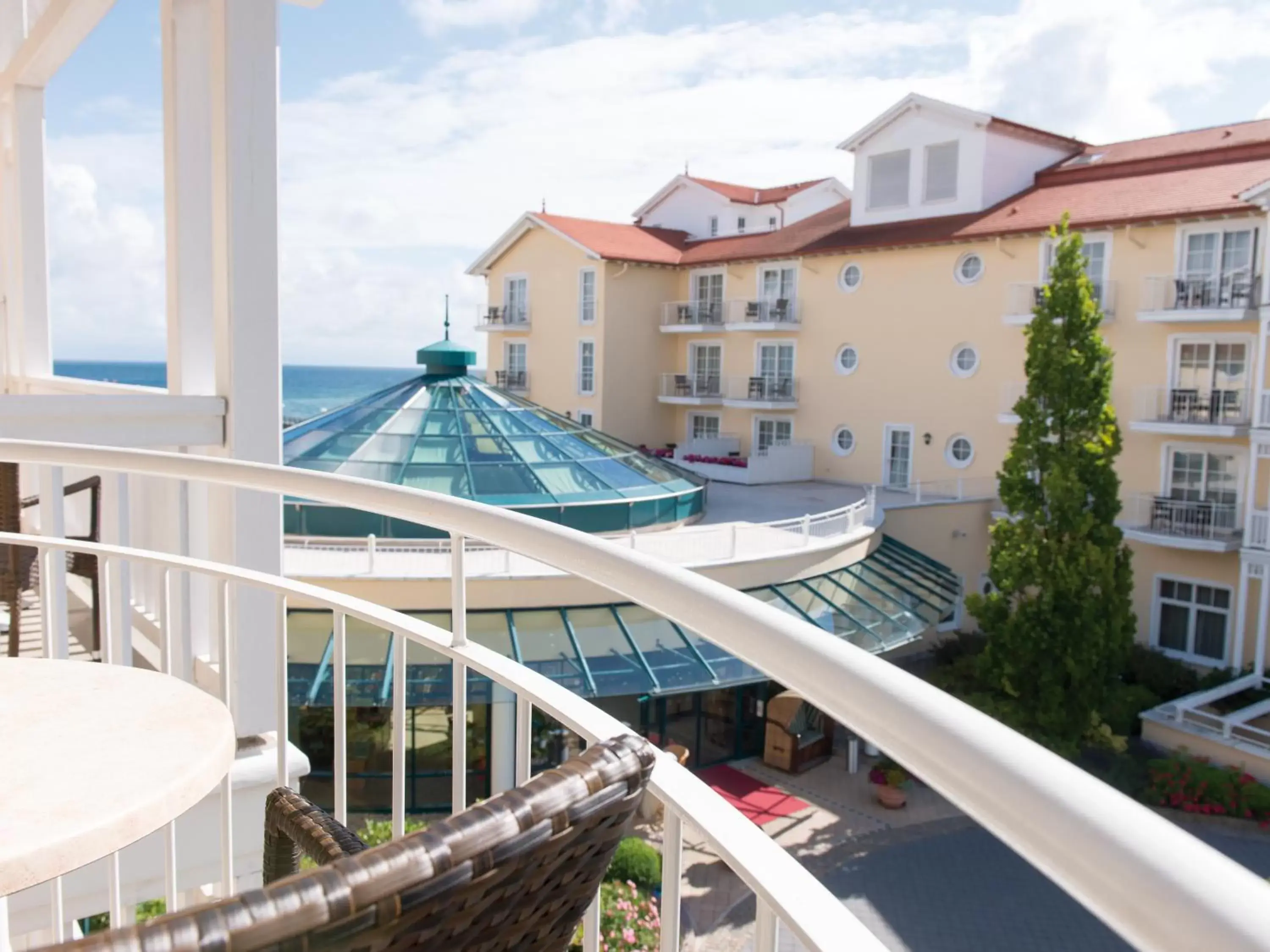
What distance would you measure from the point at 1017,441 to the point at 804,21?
137ft

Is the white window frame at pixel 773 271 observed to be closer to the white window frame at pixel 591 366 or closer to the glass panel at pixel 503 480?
the white window frame at pixel 591 366

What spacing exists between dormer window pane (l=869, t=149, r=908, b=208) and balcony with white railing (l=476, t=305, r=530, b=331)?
36.4ft

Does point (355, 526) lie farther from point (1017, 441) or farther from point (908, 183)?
point (908, 183)

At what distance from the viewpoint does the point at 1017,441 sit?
17344mm

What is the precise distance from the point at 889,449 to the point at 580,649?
14.1 m

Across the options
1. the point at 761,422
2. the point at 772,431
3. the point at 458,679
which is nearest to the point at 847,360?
the point at 772,431

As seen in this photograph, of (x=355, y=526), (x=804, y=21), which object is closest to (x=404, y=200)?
(x=804, y=21)

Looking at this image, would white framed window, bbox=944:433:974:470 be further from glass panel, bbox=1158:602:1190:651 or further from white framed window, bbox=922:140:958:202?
→ white framed window, bbox=922:140:958:202

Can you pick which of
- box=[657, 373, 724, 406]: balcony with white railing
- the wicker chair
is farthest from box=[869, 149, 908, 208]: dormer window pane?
the wicker chair

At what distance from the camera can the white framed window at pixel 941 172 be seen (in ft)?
81.0

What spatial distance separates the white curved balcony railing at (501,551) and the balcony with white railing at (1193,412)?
7.81m

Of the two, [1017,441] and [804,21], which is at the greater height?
[804,21]

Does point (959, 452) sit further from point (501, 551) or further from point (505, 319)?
point (505, 319)

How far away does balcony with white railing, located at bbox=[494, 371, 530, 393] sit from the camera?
32688mm
